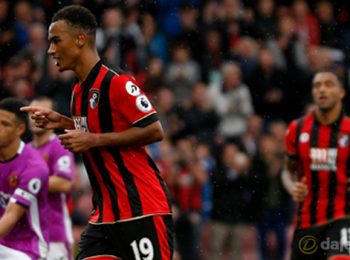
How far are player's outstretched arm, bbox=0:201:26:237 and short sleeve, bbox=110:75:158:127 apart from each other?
133 centimetres

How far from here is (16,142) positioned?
7.77 metres

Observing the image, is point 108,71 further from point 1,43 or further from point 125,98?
point 1,43

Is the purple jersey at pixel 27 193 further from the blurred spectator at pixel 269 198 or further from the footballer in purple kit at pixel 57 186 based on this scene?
the blurred spectator at pixel 269 198

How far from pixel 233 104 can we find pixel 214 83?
818mm

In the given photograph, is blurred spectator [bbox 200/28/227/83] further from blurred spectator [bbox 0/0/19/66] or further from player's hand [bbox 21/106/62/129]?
player's hand [bbox 21/106/62/129]

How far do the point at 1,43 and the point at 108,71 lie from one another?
927cm

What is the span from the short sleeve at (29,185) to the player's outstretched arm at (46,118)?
88 centimetres

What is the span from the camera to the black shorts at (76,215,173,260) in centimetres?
662

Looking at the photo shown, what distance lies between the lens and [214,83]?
1608cm

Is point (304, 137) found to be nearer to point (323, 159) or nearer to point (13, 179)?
point (323, 159)

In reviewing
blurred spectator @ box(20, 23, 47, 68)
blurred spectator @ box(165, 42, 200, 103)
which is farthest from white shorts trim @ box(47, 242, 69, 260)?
blurred spectator @ box(165, 42, 200, 103)

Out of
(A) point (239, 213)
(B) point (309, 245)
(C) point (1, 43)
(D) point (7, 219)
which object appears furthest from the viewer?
(C) point (1, 43)

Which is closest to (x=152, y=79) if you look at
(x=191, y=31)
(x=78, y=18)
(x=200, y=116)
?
→ (x=200, y=116)

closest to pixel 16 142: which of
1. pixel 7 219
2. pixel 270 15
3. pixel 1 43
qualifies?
pixel 7 219
